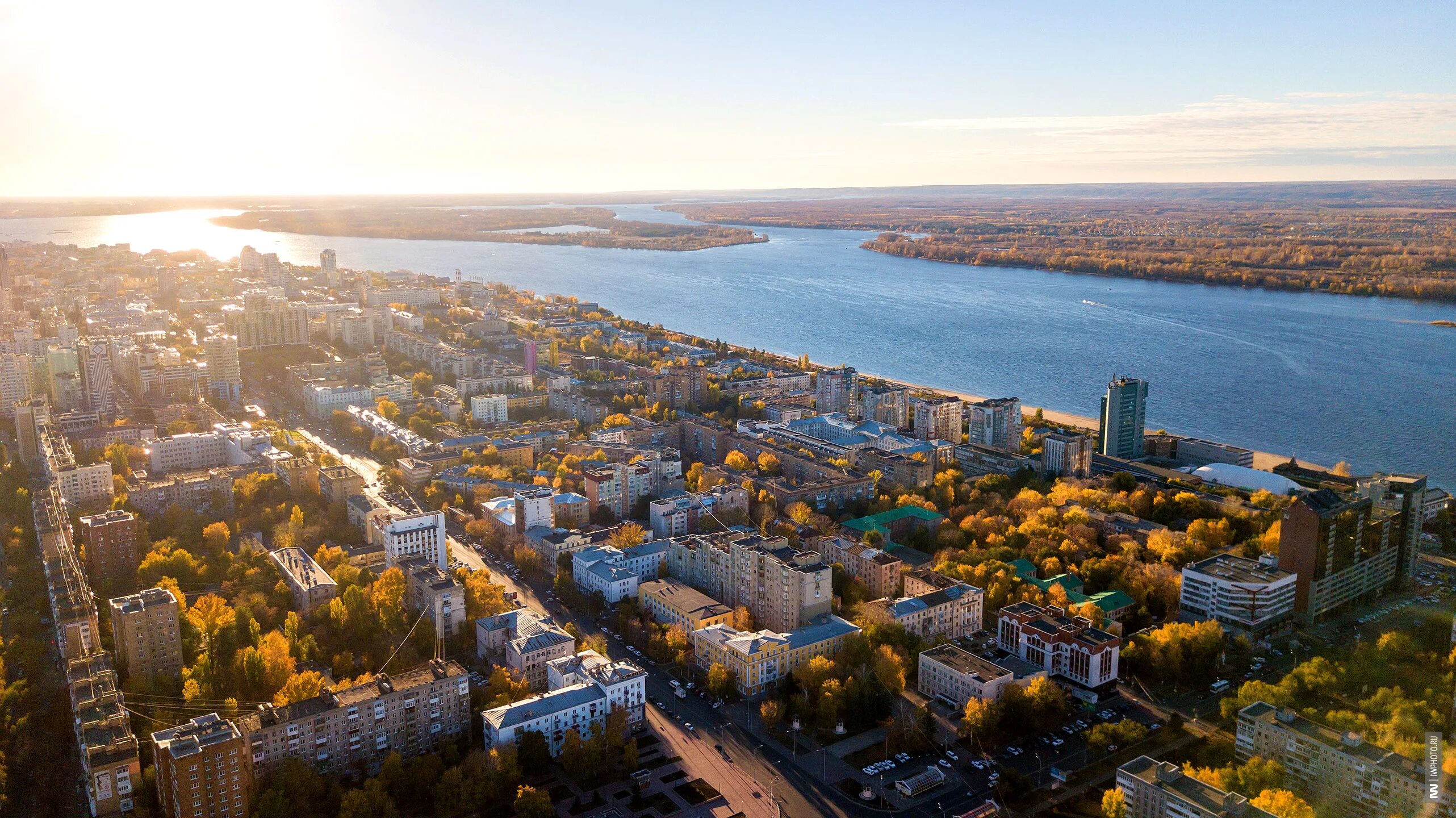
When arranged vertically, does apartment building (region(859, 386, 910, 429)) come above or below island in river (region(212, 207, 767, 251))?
below

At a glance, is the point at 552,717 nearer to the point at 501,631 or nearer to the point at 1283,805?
the point at 501,631

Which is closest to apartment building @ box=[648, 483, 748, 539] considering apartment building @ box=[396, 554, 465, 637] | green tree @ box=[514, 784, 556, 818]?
apartment building @ box=[396, 554, 465, 637]

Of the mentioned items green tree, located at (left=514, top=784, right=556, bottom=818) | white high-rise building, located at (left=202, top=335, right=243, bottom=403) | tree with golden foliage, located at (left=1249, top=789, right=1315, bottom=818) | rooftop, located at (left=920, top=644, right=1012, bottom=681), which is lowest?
green tree, located at (left=514, top=784, right=556, bottom=818)

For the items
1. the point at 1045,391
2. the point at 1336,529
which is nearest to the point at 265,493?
the point at 1336,529

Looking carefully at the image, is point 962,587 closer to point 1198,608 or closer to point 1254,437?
point 1198,608

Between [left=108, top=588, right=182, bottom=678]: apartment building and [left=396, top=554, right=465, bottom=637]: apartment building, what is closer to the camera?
[left=108, top=588, right=182, bottom=678]: apartment building

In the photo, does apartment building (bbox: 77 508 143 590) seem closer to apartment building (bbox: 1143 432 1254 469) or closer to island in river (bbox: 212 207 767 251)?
apartment building (bbox: 1143 432 1254 469)
